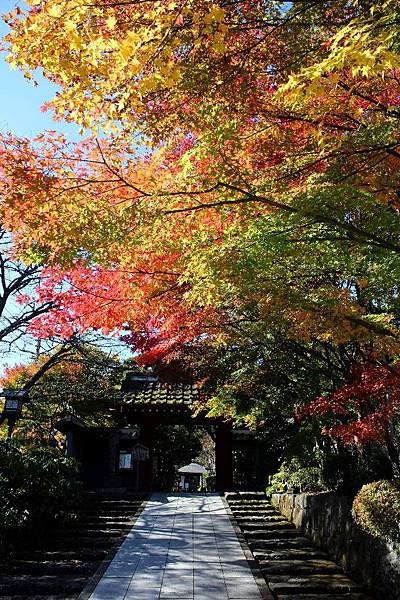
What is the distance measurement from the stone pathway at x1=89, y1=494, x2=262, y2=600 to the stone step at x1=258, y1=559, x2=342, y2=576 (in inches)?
13.0

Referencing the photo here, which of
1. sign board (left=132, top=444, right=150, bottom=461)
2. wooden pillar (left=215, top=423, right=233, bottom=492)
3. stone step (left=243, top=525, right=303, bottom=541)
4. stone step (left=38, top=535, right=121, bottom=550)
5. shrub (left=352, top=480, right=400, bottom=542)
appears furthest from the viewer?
wooden pillar (left=215, top=423, right=233, bottom=492)

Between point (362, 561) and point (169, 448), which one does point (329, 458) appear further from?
point (169, 448)

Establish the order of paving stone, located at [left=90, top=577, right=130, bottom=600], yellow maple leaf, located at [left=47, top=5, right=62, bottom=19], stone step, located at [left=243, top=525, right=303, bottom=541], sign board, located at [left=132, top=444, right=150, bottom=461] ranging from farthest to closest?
sign board, located at [left=132, top=444, right=150, bottom=461] → stone step, located at [left=243, top=525, right=303, bottom=541] → paving stone, located at [left=90, top=577, right=130, bottom=600] → yellow maple leaf, located at [left=47, top=5, right=62, bottom=19]

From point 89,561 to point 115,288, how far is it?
442cm

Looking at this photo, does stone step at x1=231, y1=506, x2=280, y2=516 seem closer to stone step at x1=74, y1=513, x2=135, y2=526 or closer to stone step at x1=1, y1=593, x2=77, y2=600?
stone step at x1=74, y1=513, x2=135, y2=526

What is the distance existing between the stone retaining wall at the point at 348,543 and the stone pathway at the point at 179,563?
1.49m

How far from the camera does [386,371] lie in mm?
8438

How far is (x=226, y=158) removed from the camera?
5129mm

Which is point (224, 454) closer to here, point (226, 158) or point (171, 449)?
point (171, 449)

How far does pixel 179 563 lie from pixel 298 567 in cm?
179

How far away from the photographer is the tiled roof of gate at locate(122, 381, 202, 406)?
53.9 feet

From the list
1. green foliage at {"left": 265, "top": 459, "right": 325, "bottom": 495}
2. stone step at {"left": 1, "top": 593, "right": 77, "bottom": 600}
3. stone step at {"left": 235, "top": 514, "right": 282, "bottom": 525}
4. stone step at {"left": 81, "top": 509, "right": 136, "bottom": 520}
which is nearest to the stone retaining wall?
stone step at {"left": 235, "top": 514, "right": 282, "bottom": 525}

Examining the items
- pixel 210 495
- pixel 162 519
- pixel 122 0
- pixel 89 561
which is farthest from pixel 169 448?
pixel 122 0

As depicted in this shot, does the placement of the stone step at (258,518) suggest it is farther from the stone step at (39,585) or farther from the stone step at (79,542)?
the stone step at (39,585)
